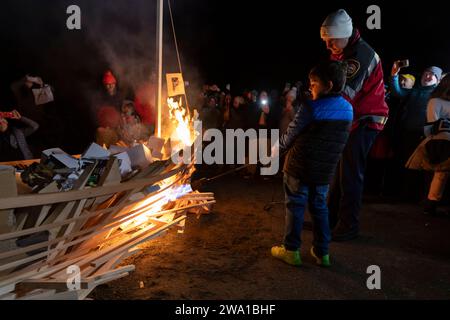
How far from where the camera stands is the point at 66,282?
8.33 ft

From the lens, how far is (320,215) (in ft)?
11.8

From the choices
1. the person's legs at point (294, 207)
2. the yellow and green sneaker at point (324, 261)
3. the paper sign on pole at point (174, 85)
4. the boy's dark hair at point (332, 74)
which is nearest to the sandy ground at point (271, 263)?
the yellow and green sneaker at point (324, 261)

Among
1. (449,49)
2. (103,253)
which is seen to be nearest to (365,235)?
(103,253)

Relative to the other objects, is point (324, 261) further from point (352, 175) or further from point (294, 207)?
point (352, 175)

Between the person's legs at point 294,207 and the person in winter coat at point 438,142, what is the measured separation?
2.98 meters

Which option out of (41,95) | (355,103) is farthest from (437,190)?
(41,95)

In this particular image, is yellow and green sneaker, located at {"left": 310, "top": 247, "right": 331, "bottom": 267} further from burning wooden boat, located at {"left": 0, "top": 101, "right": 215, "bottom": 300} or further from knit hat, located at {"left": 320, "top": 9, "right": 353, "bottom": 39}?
knit hat, located at {"left": 320, "top": 9, "right": 353, "bottom": 39}

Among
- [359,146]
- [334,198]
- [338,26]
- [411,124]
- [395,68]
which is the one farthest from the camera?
[411,124]

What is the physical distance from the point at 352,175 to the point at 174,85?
10.1 ft

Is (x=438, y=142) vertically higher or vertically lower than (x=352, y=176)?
higher

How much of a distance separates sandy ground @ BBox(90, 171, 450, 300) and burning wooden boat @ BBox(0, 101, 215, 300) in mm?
333

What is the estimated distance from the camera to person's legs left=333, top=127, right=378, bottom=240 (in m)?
4.22

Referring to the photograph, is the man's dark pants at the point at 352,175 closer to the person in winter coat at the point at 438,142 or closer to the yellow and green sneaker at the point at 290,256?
the yellow and green sneaker at the point at 290,256

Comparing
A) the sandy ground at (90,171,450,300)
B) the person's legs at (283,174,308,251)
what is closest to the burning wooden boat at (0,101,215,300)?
the sandy ground at (90,171,450,300)
